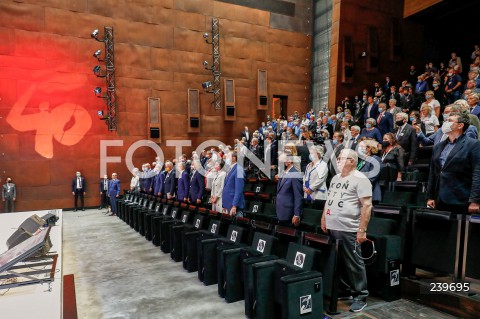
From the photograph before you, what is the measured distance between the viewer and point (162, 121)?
12.0 m

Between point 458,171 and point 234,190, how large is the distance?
2.80 m

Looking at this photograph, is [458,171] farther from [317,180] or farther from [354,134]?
[354,134]

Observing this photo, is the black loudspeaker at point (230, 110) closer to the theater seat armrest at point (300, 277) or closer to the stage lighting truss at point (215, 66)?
the stage lighting truss at point (215, 66)

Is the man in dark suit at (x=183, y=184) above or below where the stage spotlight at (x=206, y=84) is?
below

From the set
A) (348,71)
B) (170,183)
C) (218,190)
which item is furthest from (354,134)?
(348,71)

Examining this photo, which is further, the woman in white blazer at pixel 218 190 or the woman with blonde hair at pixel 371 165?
the woman in white blazer at pixel 218 190

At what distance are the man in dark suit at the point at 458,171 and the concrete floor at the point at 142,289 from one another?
2.94ft

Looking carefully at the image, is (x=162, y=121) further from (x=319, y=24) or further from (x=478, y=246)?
(x=478, y=246)

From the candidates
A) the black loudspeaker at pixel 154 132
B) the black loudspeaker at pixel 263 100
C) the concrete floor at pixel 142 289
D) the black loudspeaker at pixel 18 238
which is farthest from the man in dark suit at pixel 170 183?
the black loudspeaker at pixel 263 100

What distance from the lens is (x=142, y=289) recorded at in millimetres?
3387

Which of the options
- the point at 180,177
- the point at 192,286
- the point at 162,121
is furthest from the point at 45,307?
the point at 162,121

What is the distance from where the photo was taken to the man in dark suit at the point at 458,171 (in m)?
2.53

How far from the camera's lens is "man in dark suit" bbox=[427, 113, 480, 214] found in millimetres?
2529

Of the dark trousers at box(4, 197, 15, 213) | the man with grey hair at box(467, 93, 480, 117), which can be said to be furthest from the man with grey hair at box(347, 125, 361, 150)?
the dark trousers at box(4, 197, 15, 213)
